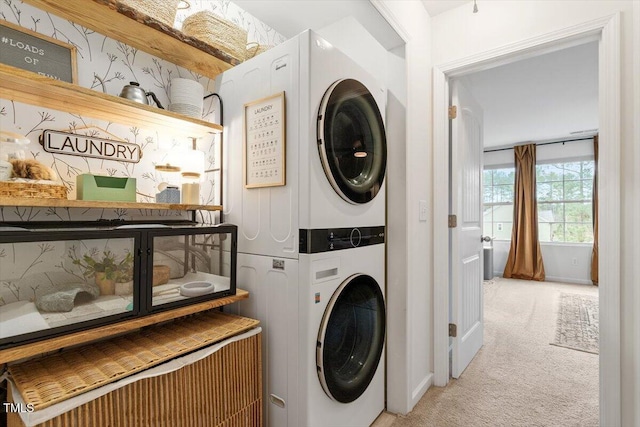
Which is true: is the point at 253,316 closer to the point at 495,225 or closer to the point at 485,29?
the point at 485,29

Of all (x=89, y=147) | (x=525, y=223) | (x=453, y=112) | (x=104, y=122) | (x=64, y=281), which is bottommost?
(x=64, y=281)

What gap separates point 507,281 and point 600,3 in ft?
16.6

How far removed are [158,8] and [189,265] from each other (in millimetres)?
1068

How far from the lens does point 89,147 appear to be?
1.31 m

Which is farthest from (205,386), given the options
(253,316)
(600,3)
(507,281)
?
(507,281)

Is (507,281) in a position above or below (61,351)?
below

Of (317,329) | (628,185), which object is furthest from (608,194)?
(317,329)

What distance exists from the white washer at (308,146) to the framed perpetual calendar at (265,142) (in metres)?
0.03

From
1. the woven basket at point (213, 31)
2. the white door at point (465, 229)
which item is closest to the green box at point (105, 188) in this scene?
the woven basket at point (213, 31)

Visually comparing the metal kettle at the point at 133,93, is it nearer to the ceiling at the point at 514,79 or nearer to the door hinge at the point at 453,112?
the ceiling at the point at 514,79

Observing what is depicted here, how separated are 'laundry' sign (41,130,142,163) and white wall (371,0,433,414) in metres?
1.38

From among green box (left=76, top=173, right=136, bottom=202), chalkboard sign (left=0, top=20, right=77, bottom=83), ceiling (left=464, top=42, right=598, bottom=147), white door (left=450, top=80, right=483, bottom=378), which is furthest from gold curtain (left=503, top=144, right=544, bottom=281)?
chalkboard sign (left=0, top=20, right=77, bottom=83)

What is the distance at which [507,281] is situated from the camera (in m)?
5.75

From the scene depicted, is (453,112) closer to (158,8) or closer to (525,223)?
(158,8)
